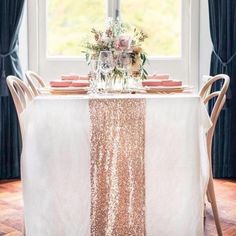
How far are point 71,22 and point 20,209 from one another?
1.77 meters

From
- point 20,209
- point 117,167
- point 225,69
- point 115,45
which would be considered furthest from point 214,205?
point 225,69

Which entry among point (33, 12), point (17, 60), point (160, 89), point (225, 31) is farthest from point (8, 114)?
point (225, 31)

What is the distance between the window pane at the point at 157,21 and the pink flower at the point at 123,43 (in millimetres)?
1608

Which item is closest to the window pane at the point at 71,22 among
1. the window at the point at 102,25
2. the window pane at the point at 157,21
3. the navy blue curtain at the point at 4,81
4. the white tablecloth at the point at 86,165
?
the window at the point at 102,25

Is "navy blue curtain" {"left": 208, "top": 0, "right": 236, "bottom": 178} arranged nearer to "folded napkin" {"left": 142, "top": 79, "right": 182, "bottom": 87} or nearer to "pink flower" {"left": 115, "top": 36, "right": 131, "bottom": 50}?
"folded napkin" {"left": 142, "top": 79, "right": 182, "bottom": 87}

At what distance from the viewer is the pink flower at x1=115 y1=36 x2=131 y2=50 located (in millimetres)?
2555

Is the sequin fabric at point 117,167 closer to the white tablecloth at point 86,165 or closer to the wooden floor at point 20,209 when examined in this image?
the white tablecloth at point 86,165

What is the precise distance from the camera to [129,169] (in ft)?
7.45

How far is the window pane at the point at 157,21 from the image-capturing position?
13.6 feet

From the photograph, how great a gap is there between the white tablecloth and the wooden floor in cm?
49

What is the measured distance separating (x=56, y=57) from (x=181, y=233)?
2291 mm

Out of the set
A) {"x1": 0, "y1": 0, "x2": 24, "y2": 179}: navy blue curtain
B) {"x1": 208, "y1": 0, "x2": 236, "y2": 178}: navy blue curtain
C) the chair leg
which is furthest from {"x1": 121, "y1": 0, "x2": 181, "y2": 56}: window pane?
the chair leg

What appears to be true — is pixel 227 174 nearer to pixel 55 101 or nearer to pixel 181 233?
pixel 181 233

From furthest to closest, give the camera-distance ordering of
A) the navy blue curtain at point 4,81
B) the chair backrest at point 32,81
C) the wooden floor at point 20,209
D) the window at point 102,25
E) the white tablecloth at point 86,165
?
the window at point 102,25, the navy blue curtain at point 4,81, the chair backrest at point 32,81, the wooden floor at point 20,209, the white tablecloth at point 86,165
